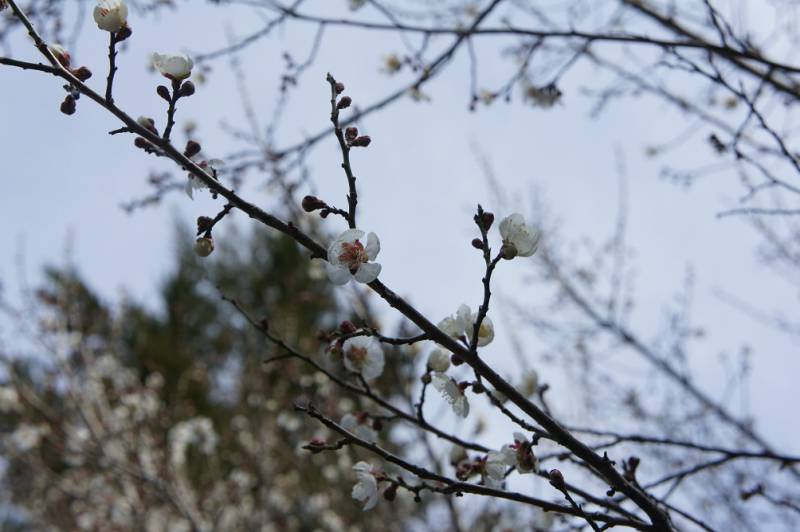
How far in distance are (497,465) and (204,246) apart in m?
0.82

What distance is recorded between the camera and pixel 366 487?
5.11 ft

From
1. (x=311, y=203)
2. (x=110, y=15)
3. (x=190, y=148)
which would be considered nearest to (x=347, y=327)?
(x=311, y=203)

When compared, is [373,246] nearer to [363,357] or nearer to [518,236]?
[518,236]

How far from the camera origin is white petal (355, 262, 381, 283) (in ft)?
4.25

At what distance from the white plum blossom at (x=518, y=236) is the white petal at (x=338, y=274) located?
0.34 meters

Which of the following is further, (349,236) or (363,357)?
(363,357)

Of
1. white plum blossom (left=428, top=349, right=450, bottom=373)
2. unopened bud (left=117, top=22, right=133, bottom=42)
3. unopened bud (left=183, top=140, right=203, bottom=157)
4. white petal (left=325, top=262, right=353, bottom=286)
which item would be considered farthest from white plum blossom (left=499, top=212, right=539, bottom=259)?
unopened bud (left=117, top=22, right=133, bottom=42)

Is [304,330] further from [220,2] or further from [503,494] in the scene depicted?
[503,494]

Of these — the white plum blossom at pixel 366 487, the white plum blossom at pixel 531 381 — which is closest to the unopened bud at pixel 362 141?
the white plum blossom at pixel 366 487

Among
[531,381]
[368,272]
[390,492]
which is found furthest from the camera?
[531,381]

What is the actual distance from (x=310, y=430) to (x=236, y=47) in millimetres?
5101

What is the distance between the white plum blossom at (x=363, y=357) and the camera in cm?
179

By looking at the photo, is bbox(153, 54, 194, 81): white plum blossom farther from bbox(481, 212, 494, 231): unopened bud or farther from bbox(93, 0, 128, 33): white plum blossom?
bbox(481, 212, 494, 231): unopened bud

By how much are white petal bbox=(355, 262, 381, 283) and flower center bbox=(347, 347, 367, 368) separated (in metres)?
0.52
